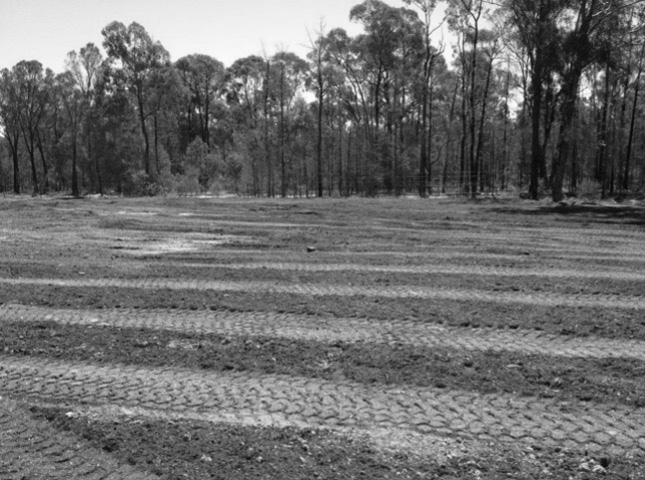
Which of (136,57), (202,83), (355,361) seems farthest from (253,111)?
(355,361)

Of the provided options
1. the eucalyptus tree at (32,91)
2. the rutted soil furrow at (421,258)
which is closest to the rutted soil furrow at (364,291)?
the rutted soil furrow at (421,258)

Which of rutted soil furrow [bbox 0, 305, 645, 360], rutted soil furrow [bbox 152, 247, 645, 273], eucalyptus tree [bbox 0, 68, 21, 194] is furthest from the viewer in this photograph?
eucalyptus tree [bbox 0, 68, 21, 194]

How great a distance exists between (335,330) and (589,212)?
73.8ft

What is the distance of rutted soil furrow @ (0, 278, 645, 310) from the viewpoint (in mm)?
8500

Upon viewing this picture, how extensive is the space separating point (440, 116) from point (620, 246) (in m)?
55.3

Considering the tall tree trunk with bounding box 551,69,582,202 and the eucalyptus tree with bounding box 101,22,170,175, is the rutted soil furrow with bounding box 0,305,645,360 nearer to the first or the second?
the tall tree trunk with bounding box 551,69,582,202

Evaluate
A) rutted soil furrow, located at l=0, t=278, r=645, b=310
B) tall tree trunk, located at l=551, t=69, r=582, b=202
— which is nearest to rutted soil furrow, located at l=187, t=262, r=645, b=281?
rutted soil furrow, located at l=0, t=278, r=645, b=310

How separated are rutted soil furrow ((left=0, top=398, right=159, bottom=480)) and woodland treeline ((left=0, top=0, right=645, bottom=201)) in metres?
42.3

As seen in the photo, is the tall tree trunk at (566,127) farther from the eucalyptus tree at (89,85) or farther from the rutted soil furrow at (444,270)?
the eucalyptus tree at (89,85)

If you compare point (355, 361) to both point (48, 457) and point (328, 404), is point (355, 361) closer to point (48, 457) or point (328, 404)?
point (328, 404)

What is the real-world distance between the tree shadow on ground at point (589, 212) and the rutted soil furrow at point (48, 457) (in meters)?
22.2

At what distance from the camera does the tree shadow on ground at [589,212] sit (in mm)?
22656

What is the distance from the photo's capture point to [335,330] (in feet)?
23.3

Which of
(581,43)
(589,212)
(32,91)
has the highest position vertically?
(32,91)
